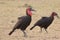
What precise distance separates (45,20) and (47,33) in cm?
66

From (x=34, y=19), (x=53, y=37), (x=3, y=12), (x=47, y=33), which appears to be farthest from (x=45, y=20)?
(x=3, y=12)

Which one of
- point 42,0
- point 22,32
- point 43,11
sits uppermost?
point 22,32

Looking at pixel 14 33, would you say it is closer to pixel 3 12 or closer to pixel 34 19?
pixel 34 19

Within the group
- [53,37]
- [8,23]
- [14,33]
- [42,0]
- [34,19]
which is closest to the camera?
[53,37]

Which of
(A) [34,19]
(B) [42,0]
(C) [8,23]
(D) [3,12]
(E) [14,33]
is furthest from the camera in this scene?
(B) [42,0]

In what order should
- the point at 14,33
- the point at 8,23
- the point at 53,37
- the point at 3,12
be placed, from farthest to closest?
the point at 3,12
the point at 8,23
the point at 14,33
the point at 53,37

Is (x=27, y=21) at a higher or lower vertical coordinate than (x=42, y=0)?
higher

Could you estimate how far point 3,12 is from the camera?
18875mm

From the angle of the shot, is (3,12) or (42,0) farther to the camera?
(42,0)

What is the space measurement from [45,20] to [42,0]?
11848 millimetres

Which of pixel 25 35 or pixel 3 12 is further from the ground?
pixel 25 35

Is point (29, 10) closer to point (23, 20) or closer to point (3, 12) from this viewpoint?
point (23, 20)

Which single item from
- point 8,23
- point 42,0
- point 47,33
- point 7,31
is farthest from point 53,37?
point 42,0

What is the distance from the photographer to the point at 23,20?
41.7ft
